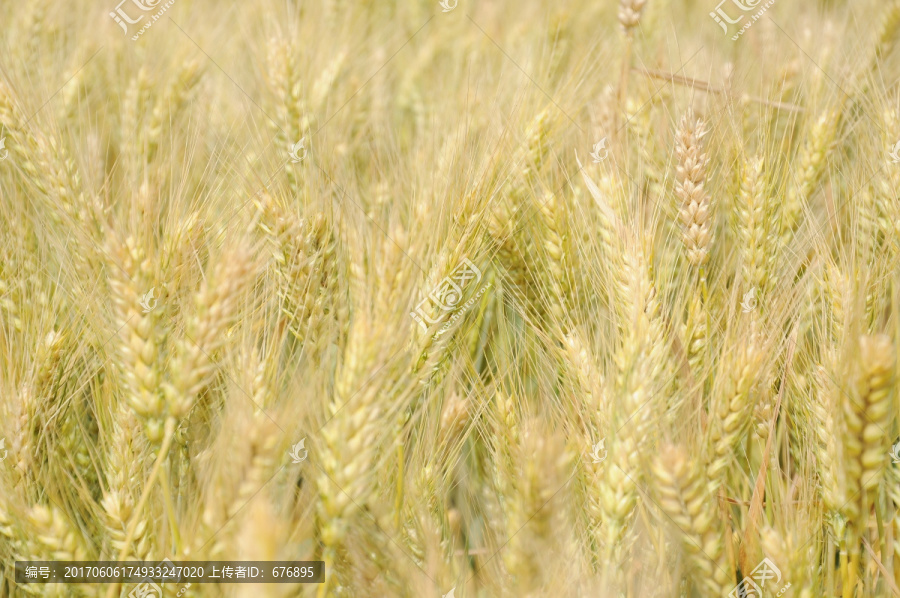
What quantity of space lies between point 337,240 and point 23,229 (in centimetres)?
77

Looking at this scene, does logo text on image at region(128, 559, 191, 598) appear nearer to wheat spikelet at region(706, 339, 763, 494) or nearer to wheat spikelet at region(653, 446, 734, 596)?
wheat spikelet at region(653, 446, 734, 596)

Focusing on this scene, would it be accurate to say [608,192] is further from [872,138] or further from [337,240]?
[872,138]

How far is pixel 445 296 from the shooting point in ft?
4.10

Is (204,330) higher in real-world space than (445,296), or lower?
lower

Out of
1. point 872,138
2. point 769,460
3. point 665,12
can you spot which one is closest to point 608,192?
point 769,460

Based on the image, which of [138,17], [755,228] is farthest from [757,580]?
[138,17]

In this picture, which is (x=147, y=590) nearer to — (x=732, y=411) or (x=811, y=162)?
(x=732, y=411)

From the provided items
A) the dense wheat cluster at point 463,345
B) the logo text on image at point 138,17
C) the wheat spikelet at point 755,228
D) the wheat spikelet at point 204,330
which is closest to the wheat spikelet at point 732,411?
the dense wheat cluster at point 463,345

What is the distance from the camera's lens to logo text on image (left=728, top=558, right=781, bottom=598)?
108 cm
